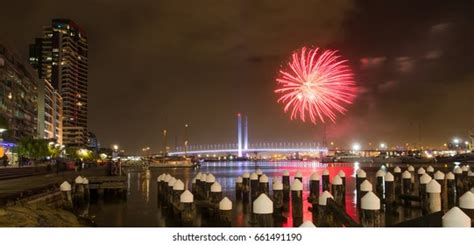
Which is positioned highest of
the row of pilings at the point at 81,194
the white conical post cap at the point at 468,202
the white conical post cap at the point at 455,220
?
the white conical post cap at the point at 468,202

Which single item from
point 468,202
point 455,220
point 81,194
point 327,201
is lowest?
point 81,194

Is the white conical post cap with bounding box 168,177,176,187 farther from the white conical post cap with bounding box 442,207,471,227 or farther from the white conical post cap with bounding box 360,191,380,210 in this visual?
the white conical post cap with bounding box 442,207,471,227

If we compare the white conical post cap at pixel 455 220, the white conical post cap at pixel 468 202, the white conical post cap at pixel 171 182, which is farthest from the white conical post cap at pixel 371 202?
the white conical post cap at pixel 171 182

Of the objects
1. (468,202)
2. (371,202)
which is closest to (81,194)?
(371,202)

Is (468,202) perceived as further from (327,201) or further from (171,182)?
(171,182)

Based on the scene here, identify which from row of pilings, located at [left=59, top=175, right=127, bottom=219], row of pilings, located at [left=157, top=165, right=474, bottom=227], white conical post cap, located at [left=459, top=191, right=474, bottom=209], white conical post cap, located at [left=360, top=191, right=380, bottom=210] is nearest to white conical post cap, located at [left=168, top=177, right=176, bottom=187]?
row of pilings, located at [left=157, top=165, right=474, bottom=227]

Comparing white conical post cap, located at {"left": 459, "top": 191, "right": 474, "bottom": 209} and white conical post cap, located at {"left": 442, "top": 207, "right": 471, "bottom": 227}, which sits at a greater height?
white conical post cap, located at {"left": 459, "top": 191, "right": 474, "bottom": 209}

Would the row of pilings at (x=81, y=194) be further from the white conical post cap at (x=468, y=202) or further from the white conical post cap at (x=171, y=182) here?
the white conical post cap at (x=468, y=202)
